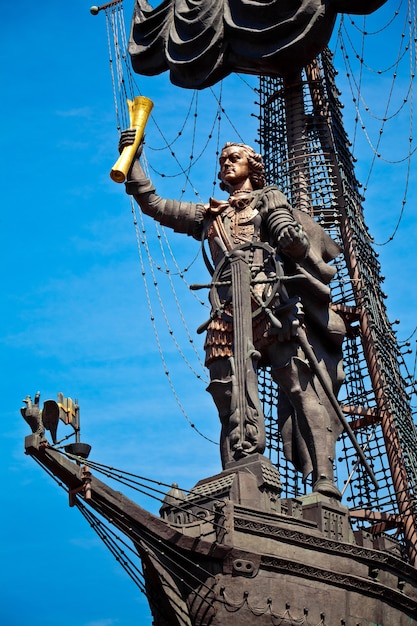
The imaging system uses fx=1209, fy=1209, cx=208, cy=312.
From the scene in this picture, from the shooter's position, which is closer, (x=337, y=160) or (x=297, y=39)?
(x=297, y=39)

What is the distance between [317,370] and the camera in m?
14.6

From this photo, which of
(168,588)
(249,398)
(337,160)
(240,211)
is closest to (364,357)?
(337,160)

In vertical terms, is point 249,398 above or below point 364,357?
below

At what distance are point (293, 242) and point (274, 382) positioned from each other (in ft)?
6.98

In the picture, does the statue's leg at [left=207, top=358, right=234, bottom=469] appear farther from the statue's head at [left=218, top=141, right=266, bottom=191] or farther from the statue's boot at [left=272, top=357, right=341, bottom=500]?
the statue's head at [left=218, top=141, right=266, bottom=191]

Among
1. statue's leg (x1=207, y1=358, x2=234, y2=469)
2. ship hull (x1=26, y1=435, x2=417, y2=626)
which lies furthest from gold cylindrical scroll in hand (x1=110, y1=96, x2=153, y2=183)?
ship hull (x1=26, y1=435, x2=417, y2=626)

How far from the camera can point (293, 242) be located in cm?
1459

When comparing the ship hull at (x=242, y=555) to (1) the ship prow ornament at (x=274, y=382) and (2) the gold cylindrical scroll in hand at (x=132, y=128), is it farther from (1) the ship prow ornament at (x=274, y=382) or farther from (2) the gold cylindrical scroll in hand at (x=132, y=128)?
(2) the gold cylindrical scroll in hand at (x=132, y=128)

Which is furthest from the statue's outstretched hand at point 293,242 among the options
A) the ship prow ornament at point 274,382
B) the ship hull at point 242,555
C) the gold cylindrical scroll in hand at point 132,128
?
the ship hull at point 242,555

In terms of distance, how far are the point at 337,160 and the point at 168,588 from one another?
382 inches

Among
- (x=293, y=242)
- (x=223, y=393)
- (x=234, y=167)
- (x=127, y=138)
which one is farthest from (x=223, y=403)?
(x=127, y=138)

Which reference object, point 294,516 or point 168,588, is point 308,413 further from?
point 168,588

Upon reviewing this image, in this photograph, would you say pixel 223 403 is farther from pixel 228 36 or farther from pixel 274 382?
pixel 228 36

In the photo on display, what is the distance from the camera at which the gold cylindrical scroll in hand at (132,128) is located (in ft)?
50.7
